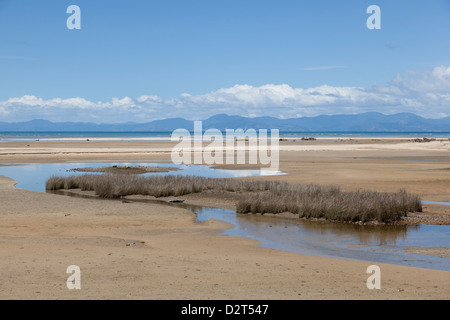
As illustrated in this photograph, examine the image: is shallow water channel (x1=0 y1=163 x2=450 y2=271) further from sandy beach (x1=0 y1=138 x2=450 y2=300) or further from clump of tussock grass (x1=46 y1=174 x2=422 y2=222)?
sandy beach (x1=0 y1=138 x2=450 y2=300)

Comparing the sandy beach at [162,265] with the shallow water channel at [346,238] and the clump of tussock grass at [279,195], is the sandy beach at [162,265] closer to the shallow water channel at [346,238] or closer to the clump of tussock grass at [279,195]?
the shallow water channel at [346,238]

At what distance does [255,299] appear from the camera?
31.4ft

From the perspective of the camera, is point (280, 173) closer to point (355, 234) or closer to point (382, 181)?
point (382, 181)

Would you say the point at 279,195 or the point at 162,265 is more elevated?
the point at 279,195

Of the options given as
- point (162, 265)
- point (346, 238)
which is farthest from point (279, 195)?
point (162, 265)

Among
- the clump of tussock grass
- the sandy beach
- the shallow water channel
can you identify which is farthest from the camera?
the clump of tussock grass

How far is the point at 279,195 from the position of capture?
2603cm

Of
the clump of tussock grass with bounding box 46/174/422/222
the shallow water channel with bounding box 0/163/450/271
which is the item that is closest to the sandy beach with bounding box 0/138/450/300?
the shallow water channel with bounding box 0/163/450/271

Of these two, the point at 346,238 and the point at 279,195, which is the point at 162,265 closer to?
the point at 346,238

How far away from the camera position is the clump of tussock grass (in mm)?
21031

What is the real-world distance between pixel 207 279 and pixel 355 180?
83.5ft

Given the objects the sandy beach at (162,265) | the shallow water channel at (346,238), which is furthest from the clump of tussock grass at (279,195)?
the sandy beach at (162,265)

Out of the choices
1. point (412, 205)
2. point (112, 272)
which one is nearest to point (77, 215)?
point (112, 272)

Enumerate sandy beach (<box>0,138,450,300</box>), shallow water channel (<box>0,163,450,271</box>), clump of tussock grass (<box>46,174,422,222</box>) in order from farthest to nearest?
clump of tussock grass (<box>46,174,422,222</box>)
shallow water channel (<box>0,163,450,271</box>)
sandy beach (<box>0,138,450,300</box>)
